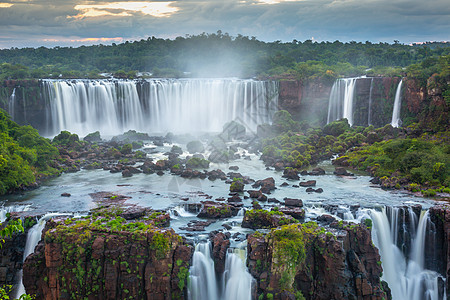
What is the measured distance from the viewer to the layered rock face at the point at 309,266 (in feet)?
57.9

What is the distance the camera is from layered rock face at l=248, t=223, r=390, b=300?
17.6 meters

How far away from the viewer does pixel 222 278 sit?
18969 mm

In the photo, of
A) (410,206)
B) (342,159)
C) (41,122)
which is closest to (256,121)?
(342,159)

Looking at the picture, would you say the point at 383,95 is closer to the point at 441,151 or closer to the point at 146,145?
the point at 441,151

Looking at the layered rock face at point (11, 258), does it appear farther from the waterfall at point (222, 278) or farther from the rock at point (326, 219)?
the rock at point (326, 219)

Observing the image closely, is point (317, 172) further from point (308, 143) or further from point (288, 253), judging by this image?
point (288, 253)

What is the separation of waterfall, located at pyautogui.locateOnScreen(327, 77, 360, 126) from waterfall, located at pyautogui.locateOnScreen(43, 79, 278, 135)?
653 centimetres

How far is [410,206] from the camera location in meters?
23.0

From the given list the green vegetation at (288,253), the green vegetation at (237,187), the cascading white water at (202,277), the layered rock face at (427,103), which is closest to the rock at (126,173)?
the green vegetation at (237,187)

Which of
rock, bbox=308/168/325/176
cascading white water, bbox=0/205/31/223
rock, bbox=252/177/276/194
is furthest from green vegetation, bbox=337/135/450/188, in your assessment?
cascading white water, bbox=0/205/31/223

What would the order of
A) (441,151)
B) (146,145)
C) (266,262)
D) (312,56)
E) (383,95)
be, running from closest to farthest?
(266,262) → (441,151) → (146,145) → (383,95) → (312,56)

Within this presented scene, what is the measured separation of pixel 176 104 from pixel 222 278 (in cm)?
3608

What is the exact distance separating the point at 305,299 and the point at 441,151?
1784cm

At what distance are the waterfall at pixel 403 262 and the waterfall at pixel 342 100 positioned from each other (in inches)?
1018
